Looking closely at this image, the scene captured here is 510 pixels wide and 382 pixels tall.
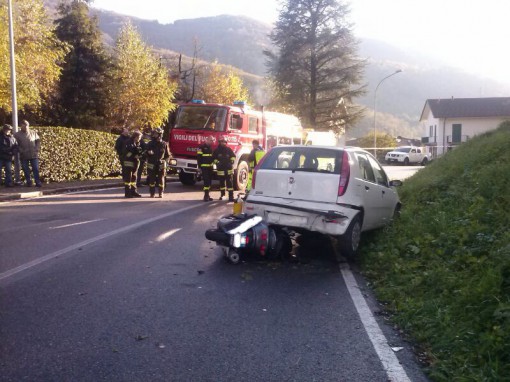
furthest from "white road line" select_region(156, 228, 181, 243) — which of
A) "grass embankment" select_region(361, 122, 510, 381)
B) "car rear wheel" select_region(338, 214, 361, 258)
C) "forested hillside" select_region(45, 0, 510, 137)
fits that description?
"forested hillside" select_region(45, 0, 510, 137)

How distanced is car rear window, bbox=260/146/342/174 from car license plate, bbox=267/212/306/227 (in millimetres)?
699

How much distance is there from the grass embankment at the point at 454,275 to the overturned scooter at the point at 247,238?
126 cm

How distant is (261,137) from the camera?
1962 cm

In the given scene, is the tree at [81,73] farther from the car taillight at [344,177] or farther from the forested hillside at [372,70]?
the forested hillside at [372,70]

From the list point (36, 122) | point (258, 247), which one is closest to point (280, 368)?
point (258, 247)

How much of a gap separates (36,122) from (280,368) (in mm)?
31889

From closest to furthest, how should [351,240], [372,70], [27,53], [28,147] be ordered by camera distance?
[351,240]
[28,147]
[27,53]
[372,70]

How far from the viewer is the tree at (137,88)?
29.9m

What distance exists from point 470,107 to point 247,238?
68.1 m

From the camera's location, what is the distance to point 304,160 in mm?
7824

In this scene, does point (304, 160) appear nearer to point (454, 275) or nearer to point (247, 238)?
point (247, 238)

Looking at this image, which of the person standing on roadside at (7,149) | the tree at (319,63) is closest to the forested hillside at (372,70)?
the tree at (319,63)

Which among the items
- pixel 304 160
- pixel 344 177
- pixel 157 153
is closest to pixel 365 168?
pixel 344 177

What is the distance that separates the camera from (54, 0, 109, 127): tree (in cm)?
3381
